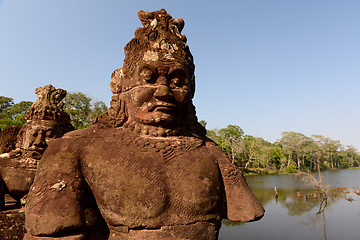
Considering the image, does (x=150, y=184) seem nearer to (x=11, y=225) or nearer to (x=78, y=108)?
(x=11, y=225)

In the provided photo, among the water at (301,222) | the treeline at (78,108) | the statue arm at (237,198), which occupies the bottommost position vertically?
the water at (301,222)

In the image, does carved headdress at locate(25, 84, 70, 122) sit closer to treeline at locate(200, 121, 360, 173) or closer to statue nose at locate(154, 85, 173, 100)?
statue nose at locate(154, 85, 173, 100)

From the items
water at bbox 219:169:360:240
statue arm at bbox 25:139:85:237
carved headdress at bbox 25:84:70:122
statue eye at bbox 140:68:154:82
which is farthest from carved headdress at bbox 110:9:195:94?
water at bbox 219:169:360:240

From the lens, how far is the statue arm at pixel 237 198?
221 centimetres

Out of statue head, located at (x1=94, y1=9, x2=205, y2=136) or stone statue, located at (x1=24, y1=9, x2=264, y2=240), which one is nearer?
stone statue, located at (x1=24, y1=9, x2=264, y2=240)

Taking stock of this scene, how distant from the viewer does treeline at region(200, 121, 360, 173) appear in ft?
155

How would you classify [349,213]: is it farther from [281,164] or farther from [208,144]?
[281,164]

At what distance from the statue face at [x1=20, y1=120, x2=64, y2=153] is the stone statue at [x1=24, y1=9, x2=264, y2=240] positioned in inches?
82.9

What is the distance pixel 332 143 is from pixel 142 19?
8764 cm

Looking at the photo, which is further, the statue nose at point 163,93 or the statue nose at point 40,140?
the statue nose at point 40,140

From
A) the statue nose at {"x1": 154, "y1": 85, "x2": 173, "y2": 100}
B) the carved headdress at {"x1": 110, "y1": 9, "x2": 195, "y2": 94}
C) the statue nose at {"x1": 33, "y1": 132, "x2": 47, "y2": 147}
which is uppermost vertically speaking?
the carved headdress at {"x1": 110, "y1": 9, "x2": 195, "y2": 94}

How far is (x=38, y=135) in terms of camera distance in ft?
14.0

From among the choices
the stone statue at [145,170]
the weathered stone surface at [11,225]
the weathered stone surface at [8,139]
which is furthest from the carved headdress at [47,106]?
the stone statue at [145,170]

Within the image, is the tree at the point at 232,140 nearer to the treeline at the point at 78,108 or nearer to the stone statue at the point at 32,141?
the treeline at the point at 78,108
